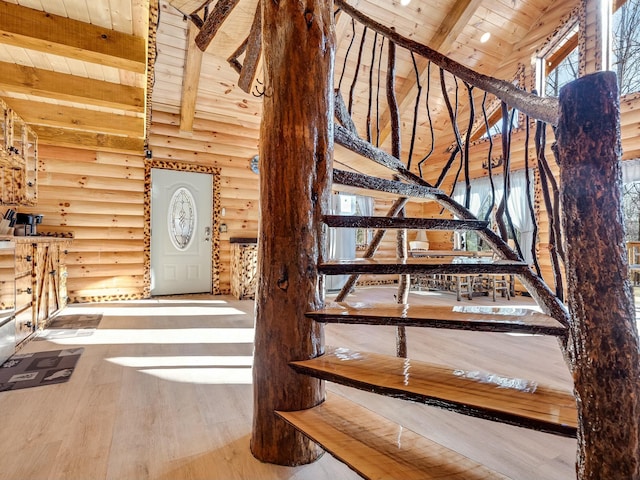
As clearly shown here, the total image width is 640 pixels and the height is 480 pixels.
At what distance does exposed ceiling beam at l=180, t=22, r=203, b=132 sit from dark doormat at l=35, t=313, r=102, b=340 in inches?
118

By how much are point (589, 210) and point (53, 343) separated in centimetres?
374

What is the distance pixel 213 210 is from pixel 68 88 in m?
2.84

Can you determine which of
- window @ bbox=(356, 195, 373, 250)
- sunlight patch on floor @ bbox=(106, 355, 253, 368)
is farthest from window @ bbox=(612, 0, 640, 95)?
sunlight patch on floor @ bbox=(106, 355, 253, 368)

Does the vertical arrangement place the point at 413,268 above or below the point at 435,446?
above

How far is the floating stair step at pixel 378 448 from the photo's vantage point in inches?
39.6

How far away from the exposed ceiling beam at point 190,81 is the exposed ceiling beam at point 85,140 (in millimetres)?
840

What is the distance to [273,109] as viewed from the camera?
4.87 feet

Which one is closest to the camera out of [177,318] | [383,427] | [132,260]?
[383,427]

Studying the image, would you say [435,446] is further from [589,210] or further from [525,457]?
[589,210]

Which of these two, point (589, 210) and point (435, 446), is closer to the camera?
point (589, 210)

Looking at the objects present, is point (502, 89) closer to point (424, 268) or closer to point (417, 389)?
point (424, 268)

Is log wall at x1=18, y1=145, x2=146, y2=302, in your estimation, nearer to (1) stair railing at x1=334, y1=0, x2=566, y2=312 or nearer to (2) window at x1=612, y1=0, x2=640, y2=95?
(1) stair railing at x1=334, y1=0, x2=566, y2=312

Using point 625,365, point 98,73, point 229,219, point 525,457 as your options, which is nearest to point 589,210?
point 625,365

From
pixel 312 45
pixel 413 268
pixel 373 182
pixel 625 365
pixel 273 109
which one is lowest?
pixel 625 365
